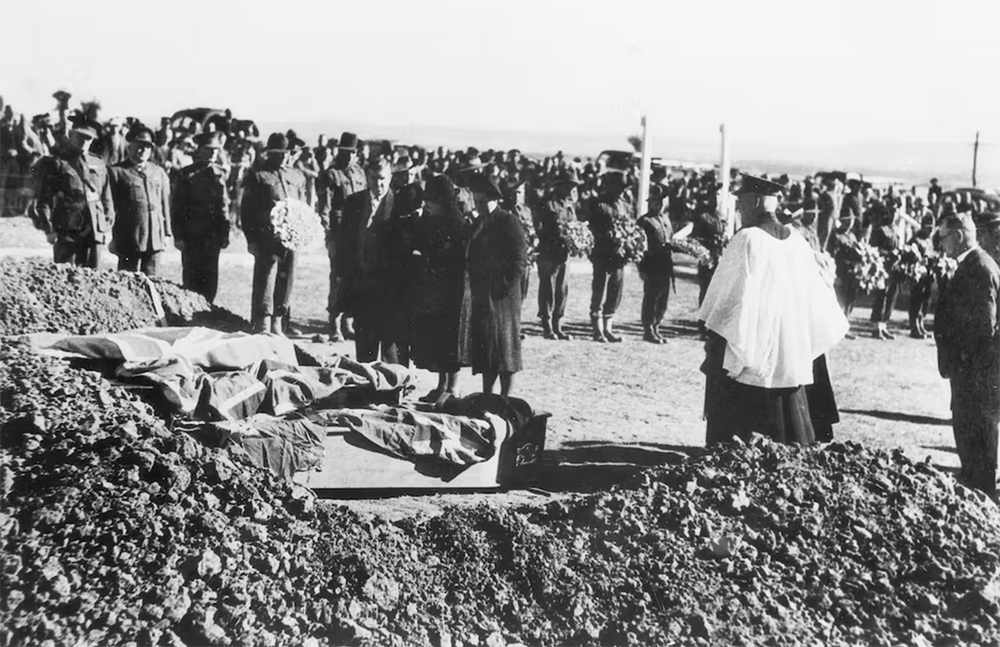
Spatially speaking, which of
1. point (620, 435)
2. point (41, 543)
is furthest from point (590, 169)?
point (41, 543)

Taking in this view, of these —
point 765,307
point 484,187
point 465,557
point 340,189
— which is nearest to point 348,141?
point 340,189

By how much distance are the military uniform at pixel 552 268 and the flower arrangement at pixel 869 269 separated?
3.71 m

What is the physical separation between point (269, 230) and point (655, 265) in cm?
423

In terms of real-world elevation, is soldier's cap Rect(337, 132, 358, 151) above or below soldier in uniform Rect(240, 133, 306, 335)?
above

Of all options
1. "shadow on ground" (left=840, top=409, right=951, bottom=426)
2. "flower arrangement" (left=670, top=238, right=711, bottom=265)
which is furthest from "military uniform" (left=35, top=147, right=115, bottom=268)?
"shadow on ground" (left=840, top=409, right=951, bottom=426)

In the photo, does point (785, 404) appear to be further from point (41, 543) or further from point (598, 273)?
point (598, 273)

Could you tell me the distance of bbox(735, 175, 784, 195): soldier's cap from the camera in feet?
19.8

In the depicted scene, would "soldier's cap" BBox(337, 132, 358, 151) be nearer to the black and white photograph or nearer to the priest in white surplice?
the black and white photograph

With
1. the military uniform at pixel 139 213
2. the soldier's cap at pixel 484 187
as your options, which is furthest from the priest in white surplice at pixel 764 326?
the military uniform at pixel 139 213

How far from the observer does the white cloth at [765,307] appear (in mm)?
5992

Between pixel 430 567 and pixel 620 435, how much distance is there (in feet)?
11.0

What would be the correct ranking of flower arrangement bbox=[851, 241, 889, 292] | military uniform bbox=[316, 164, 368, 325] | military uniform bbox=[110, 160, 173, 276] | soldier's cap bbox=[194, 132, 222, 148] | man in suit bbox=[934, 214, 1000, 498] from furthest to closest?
1. flower arrangement bbox=[851, 241, 889, 292]
2. military uniform bbox=[316, 164, 368, 325]
3. military uniform bbox=[110, 160, 173, 276]
4. soldier's cap bbox=[194, 132, 222, 148]
5. man in suit bbox=[934, 214, 1000, 498]

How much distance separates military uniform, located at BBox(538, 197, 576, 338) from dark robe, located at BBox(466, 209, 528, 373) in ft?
12.4

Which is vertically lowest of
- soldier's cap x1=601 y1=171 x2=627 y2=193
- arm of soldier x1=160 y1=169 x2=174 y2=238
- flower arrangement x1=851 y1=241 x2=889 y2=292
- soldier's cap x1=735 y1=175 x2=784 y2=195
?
flower arrangement x1=851 y1=241 x2=889 y2=292
